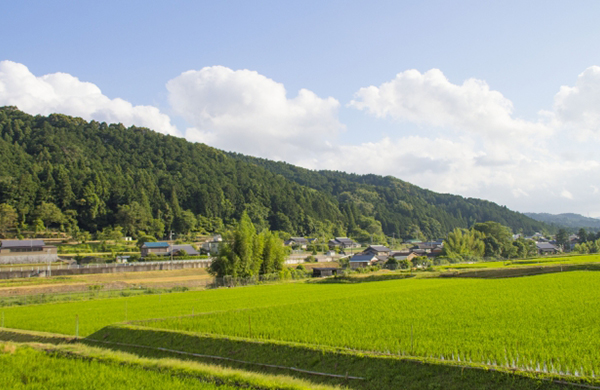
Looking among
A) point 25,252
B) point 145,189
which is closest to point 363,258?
point 25,252

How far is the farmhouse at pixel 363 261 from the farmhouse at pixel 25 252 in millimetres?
45037

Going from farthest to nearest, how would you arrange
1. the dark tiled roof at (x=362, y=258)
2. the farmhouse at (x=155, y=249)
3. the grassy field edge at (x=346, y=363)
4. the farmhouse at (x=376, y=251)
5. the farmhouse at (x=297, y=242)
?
the farmhouse at (x=297, y=242)
the farmhouse at (x=376, y=251)
the farmhouse at (x=155, y=249)
the dark tiled roof at (x=362, y=258)
the grassy field edge at (x=346, y=363)

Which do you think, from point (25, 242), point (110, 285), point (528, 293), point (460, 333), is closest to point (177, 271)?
point (110, 285)

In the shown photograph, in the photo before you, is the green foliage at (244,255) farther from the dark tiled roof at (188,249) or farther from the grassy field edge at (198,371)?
the grassy field edge at (198,371)

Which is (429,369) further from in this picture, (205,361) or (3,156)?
(3,156)

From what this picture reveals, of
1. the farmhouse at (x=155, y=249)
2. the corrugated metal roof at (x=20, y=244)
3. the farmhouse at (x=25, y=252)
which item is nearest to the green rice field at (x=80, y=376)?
the farmhouse at (x=25, y=252)

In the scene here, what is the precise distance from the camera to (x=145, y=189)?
338ft

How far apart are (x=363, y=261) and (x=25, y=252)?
50314mm

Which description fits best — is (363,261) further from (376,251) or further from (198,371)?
(198,371)

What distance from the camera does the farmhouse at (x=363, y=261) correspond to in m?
65.6

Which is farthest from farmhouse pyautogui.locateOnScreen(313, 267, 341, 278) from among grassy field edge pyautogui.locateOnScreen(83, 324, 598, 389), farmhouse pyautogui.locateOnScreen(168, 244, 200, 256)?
grassy field edge pyautogui.locateOnScreen(83, 324, 598, 389)

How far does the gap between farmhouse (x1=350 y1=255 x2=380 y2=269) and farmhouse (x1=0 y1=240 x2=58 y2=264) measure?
45.0 metres

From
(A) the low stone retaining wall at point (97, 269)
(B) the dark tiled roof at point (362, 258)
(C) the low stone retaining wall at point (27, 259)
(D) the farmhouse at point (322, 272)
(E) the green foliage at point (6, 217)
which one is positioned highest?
(E) the green foliage at point (6, 217)

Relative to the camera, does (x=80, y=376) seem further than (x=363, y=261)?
No
